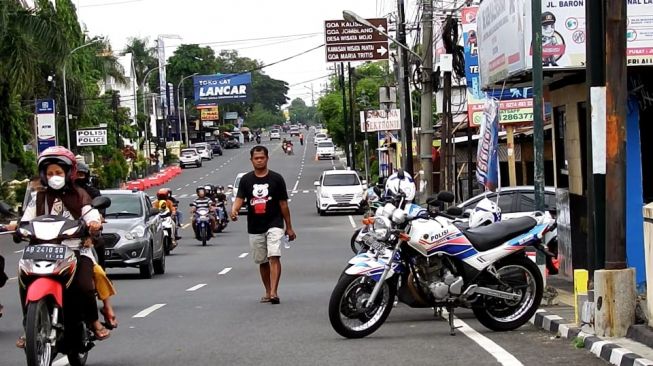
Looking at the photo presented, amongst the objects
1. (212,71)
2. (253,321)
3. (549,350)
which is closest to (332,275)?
(253,321)

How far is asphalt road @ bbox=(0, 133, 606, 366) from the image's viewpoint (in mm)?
9891

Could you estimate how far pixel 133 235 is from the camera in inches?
799

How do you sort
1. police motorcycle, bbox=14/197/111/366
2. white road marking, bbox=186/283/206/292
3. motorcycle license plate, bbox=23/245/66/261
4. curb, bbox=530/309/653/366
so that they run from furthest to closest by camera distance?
white road marking, bbox=186/283/206/292
curb, bbox=530/309/653/366
motorcycle license plate, bbox=23/245/66/261
police motorcycle, bbox=14/197/111/366

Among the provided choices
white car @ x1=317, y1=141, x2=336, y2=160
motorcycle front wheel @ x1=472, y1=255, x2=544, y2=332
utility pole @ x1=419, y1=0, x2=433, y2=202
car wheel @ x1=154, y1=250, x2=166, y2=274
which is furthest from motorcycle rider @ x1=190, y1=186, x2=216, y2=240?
white car @ x1=317, y1=141, x2=336, y2=160

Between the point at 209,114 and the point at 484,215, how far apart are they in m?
133

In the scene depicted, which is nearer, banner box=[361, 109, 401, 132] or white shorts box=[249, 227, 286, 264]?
white shorts box=[249, 227, 286, 264]

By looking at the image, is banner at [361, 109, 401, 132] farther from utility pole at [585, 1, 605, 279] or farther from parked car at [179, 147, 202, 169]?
parked car at [179, 147, 202, 169]

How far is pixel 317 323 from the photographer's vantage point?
12.5 meters

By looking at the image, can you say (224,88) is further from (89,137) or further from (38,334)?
(38,334)

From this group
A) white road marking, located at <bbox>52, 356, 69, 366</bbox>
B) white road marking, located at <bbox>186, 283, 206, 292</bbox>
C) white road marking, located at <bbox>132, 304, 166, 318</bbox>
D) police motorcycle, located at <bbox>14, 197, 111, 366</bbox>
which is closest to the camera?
police motorcycle, located at <bbox>14, 197, 111, 366</bbox>

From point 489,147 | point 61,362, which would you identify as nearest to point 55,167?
point 61,362

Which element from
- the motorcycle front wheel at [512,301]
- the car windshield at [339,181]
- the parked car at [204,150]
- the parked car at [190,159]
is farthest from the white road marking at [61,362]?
the parked car at [204,150]

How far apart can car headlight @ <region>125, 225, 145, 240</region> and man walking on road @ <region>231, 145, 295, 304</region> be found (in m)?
5.97

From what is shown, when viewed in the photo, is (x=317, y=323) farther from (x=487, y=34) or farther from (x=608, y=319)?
(x=487, y=34)
